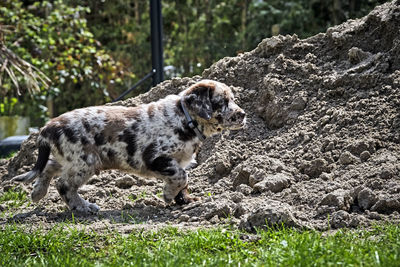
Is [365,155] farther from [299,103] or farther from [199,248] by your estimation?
[199,248]

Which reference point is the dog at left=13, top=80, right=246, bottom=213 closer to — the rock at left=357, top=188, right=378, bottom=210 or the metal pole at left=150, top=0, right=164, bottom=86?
the rock at left=357, top=188, right=378, bottom=210

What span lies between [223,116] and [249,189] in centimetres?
92

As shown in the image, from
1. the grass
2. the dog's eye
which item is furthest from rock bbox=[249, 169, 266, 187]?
the grass

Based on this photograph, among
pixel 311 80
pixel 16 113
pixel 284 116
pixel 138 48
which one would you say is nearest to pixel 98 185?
pixel 284 116

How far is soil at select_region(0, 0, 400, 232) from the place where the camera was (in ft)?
17.4

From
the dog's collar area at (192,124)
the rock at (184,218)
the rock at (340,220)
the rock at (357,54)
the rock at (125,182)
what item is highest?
the rock at (357,54)

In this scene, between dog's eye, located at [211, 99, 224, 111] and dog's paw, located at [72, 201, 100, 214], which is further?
dog's eye, located at [211, 99, 224, 111]

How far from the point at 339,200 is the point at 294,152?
1.41m

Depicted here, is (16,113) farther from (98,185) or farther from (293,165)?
(293,165)

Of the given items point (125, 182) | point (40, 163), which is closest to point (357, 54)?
point (125, 182)

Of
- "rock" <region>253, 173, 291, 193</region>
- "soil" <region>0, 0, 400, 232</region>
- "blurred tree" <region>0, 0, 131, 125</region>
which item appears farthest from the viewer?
"blurred tree" <region>0, 0, 131, 125</region>

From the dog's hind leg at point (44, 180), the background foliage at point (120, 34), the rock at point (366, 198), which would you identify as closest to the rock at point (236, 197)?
the rock at point (366, 198)

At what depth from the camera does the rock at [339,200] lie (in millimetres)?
5164

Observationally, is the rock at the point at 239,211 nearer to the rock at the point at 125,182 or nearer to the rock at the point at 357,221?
the rock at the point at 357,221
